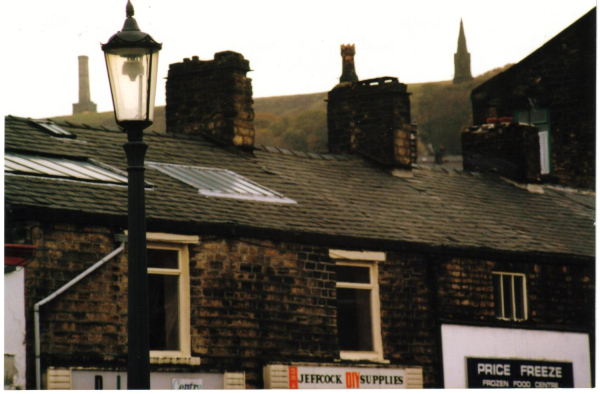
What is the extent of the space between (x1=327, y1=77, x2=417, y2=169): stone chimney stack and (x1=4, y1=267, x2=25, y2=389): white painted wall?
9915 mm

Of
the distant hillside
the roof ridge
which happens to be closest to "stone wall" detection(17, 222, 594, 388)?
the roof ridge

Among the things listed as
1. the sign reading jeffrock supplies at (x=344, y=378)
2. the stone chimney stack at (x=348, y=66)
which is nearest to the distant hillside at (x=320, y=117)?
the stone chimney stack at (x=348, y=66)

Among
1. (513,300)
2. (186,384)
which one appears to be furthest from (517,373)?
(186,384)

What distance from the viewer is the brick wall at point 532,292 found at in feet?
58.6

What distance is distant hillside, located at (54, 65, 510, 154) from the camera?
49.6 metres

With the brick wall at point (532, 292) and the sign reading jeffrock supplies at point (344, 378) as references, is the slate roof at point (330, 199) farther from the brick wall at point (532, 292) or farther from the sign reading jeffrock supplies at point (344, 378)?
the sign reading jeffrock supplies at point (344, 378)

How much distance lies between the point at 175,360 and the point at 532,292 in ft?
21.5

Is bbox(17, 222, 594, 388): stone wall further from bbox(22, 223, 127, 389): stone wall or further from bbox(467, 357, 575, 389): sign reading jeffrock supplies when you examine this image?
bbox(467, 357, 575, 389): sign reading jeffrock supplies

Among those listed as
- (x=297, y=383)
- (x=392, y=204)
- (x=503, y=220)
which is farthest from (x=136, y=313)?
(x=503, y=220)

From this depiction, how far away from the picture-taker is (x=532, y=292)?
1872cm

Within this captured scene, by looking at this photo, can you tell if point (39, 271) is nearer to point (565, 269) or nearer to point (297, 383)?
point (297, 383)

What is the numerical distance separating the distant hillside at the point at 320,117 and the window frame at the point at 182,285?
27149 mm

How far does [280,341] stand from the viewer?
15766 millimetres

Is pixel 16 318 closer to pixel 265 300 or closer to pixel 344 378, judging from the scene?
pixel 265 300
